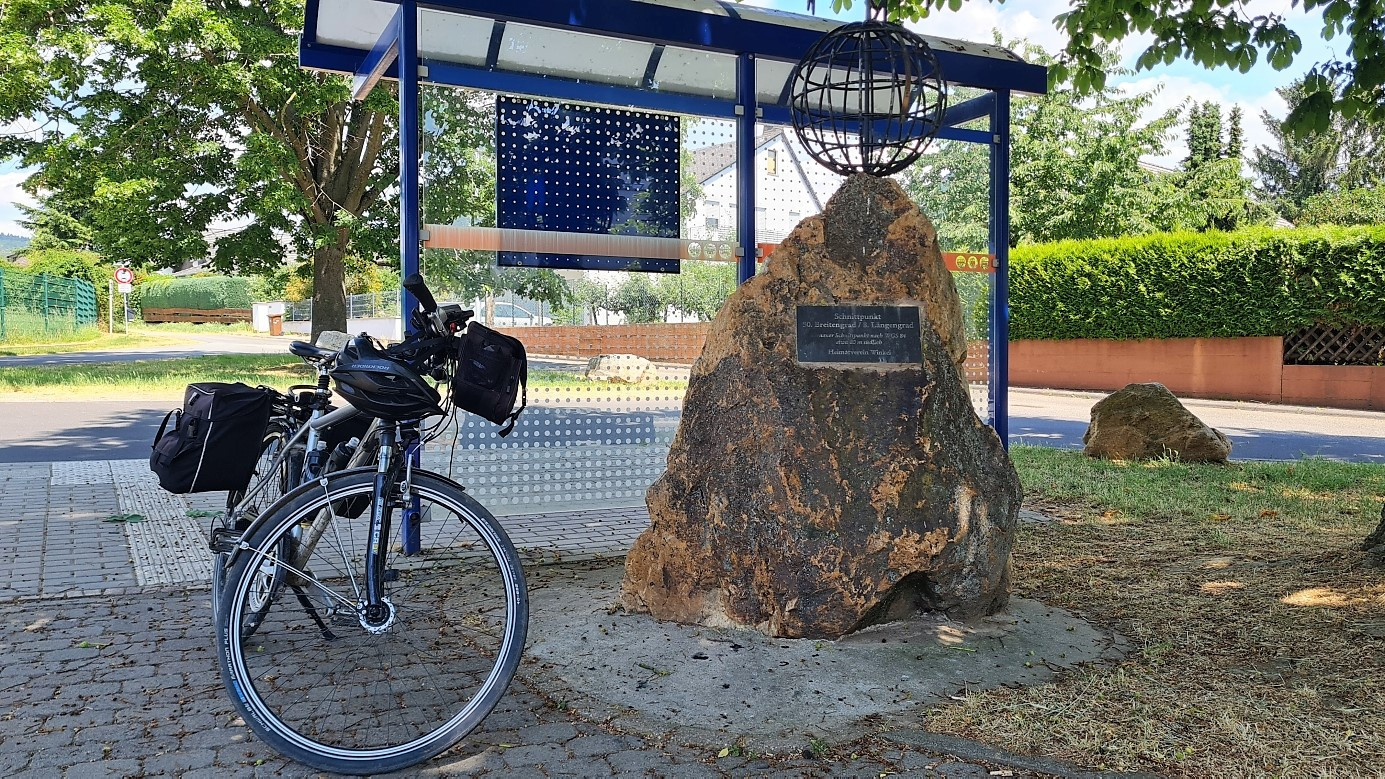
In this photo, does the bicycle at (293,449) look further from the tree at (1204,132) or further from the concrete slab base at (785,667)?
the tree at (1204,132)

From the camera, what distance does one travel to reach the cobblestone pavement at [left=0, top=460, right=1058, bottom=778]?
315 centimetres

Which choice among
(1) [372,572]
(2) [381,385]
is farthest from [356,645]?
(2) [381,385]

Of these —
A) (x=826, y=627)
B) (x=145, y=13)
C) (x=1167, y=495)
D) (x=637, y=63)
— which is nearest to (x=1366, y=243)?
(x=1167, y=495)

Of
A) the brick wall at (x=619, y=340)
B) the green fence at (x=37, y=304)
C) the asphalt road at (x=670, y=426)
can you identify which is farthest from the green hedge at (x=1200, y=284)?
the green fence at (x=37, y=304)

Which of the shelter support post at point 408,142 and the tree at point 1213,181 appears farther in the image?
the tree at point 1213,181

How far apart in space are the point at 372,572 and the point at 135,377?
1891cm

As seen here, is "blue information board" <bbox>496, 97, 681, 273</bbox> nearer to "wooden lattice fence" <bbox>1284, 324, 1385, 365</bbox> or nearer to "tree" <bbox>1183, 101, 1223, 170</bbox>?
"wooden lattice fence" <bbox>1284, 324, 1385, 365</bbox>

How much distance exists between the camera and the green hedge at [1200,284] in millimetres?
18016

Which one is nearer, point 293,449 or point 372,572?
point 372,572

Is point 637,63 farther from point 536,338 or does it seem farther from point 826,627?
point 826,627

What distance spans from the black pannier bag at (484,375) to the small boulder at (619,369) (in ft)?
11.3

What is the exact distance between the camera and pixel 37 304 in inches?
1315

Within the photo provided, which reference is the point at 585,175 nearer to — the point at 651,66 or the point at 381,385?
the point at 651,66

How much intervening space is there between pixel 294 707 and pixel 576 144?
13.6 feet
